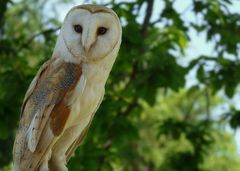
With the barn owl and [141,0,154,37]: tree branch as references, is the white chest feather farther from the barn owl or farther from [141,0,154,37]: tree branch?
[141,0,154,37]: tree branch

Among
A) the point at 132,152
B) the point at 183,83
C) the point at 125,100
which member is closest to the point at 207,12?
the point at 183,83

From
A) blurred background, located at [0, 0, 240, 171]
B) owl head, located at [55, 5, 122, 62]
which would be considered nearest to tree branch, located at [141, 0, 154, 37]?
blurred background, located at [0, 0, 240, 171]

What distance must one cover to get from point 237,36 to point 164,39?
712mm

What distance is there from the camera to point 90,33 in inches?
111

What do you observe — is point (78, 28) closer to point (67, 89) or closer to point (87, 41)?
point (87, 41)

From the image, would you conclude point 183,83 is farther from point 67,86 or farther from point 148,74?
point 67,86

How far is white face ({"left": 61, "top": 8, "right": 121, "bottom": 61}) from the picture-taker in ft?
9.29

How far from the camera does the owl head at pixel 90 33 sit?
9.30ft

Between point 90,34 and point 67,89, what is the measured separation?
264 millimetres

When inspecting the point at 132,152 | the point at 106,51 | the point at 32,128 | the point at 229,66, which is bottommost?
the point at 132,152

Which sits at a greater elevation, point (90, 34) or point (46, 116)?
point (90, 34)

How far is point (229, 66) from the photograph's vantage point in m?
6.16

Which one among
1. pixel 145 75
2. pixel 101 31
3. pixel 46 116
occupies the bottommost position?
pixel 145 75

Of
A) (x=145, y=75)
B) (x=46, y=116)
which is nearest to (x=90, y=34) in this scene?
(x=46, y=116)
